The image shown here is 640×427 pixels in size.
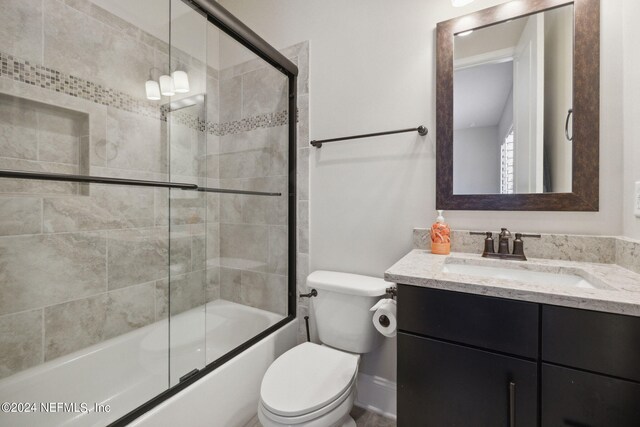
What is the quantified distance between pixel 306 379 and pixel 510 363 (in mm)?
735

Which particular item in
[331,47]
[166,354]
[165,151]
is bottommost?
[166,354]

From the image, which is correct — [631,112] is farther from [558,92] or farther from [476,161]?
[476,161]

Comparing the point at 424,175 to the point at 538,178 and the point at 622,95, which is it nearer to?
the point at 538,178

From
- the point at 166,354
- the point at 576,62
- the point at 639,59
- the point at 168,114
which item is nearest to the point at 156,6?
the point at 168,114

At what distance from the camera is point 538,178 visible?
1.16 meters

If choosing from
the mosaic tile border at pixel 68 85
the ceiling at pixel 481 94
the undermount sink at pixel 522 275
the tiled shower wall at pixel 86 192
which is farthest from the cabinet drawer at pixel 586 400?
the mosaic tile border at pixel 68 85

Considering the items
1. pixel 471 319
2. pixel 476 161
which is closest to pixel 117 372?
pixel 471 319

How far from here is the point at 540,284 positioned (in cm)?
79

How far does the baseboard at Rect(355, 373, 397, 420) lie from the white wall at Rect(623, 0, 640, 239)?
1241 millimetres

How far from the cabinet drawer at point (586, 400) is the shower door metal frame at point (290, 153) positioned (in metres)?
1.24

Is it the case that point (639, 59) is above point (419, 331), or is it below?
above

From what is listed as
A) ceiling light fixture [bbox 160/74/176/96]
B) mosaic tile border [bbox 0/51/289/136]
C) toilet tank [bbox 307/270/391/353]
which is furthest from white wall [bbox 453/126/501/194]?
ceiling light fixture [bbox 160/74/176/96]

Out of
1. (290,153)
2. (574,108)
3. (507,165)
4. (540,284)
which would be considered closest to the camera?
(540,284)

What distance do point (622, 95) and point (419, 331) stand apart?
1166 mm
